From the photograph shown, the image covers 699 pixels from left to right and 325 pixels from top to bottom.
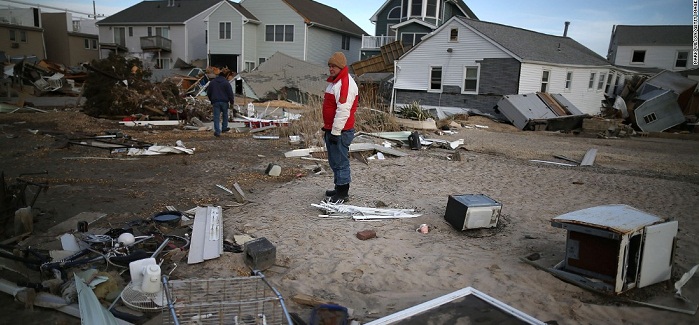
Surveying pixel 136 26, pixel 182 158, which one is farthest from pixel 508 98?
pixel 136 26

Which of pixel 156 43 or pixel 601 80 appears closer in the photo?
pixel 601 80

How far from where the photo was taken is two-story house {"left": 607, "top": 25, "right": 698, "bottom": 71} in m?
37.4

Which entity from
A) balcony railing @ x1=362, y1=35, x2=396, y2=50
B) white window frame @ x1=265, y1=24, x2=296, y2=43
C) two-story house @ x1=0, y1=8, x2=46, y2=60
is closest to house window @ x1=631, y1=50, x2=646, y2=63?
balcony railing @ x1=362, y1=35, x2=396, y2=50

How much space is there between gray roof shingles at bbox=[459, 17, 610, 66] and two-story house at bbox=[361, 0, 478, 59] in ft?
21.7

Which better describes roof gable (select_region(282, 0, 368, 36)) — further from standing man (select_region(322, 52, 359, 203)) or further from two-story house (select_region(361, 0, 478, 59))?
standing man (select_region(322, 52, 359, 203))

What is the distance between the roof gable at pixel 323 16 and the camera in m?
35.3

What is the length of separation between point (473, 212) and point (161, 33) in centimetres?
4222

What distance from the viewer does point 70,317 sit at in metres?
3.15

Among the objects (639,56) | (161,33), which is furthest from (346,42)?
(639,56)

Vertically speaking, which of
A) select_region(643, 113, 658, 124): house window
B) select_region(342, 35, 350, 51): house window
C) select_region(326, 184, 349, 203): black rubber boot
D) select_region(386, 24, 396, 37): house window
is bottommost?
select_region(326, 184, 349, 203): black rubber boot

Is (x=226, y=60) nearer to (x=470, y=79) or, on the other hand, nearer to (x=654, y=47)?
(x=470, y=79)

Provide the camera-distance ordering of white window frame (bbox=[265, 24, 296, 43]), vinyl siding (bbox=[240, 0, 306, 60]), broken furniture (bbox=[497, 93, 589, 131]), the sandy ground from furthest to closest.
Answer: white window frame (bbox=[265, 24, 296, 43])
vinyl siding (bbox=[240, 0, 306, 60])
broken furniture (bbox=[497, 93, 589, 131])
the sandy ground

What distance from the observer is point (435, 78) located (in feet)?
81.1

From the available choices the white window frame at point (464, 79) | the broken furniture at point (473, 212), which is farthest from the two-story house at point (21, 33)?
the broken furniture at point (473, 212)
